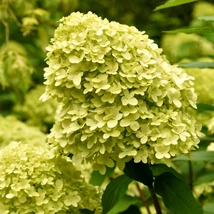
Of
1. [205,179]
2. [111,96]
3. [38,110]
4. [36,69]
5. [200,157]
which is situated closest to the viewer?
[111,96]

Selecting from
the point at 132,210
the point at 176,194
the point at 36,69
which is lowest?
the point at 132,210

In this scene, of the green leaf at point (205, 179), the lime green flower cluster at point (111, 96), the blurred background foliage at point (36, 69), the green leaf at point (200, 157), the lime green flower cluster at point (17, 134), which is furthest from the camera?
the lime green flower cluster at point (17, 134)

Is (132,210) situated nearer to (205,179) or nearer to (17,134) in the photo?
(205,179)

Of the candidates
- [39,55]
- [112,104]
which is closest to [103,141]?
[112,104]

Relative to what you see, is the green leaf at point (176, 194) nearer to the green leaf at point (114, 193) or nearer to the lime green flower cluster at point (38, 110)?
the green leaf at point (114, 193)

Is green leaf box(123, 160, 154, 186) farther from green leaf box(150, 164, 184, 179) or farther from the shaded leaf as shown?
the shaded leaf

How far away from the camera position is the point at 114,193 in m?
1.31

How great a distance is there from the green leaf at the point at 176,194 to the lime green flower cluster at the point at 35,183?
19 centimetres

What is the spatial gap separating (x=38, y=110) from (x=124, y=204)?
1.23 metres

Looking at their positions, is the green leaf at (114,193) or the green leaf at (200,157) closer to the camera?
the green leaf at (114,193)

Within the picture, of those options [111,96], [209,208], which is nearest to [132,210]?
[209,208]

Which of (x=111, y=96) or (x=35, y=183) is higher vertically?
(x=111, y=96)

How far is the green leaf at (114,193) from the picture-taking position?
1297 millimetres

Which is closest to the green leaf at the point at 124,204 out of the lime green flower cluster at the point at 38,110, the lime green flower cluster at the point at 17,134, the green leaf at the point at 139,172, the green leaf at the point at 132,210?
the green leaf at the point at 132,210
